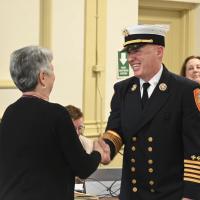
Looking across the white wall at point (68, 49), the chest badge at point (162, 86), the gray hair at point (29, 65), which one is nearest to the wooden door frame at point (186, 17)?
the white wall at point (68, 49)

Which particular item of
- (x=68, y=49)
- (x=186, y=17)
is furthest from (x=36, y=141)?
(x=186, y=17)

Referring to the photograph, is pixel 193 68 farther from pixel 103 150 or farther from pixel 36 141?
pixel 36 141

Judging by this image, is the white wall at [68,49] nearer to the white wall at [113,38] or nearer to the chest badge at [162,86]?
the white wall at [113,38]

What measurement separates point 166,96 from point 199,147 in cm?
28

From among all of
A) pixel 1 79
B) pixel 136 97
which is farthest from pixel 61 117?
pixel 1 79

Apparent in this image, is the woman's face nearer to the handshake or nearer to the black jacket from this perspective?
the handshake

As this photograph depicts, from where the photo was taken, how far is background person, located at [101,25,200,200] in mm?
2479

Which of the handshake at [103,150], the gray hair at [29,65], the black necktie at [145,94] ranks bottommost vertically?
the handshake at [103,150]

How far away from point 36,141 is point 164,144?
57 cm

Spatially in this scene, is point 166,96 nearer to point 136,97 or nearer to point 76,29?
point 136,97

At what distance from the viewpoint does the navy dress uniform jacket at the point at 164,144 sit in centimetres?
247

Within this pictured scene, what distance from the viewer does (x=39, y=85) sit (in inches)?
93.5

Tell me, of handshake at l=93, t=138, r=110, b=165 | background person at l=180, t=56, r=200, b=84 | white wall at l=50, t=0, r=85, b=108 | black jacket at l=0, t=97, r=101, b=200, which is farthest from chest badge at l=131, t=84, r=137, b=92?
white wall at l=50, t=0, r=85, b=108

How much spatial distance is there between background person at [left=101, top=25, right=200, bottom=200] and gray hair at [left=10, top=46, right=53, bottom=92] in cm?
44
